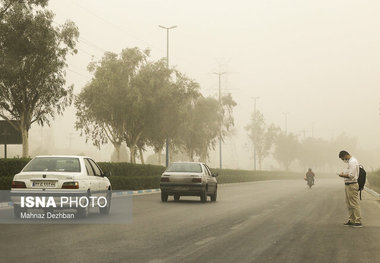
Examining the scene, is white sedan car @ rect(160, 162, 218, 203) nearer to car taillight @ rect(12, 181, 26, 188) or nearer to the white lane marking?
car taillight @ rect(12, 181, 26, 188)

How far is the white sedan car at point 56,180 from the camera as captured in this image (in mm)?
14414

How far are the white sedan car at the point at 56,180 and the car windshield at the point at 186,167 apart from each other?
8.81 m

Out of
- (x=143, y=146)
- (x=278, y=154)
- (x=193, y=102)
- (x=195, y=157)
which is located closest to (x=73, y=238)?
(x=143, y=146)

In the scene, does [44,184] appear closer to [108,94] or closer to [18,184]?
[18,184]

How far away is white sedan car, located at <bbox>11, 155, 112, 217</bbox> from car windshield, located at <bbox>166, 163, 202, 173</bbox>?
881 centimetres

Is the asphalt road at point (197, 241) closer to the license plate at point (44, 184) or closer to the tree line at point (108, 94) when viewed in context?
the license plate at point (44, 184)

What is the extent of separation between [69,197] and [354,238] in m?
6.75

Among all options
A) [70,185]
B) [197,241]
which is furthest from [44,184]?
[197,241]

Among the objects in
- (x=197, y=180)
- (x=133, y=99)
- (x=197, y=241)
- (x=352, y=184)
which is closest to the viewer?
(x=197, y=241)

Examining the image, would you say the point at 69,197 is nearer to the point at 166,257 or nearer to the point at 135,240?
the point at 135,240

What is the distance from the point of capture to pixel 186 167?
985 inches

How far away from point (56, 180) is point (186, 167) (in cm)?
1098

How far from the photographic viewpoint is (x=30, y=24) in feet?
122

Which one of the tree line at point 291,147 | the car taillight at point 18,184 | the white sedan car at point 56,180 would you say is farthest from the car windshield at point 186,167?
the tree line at point 291,147
